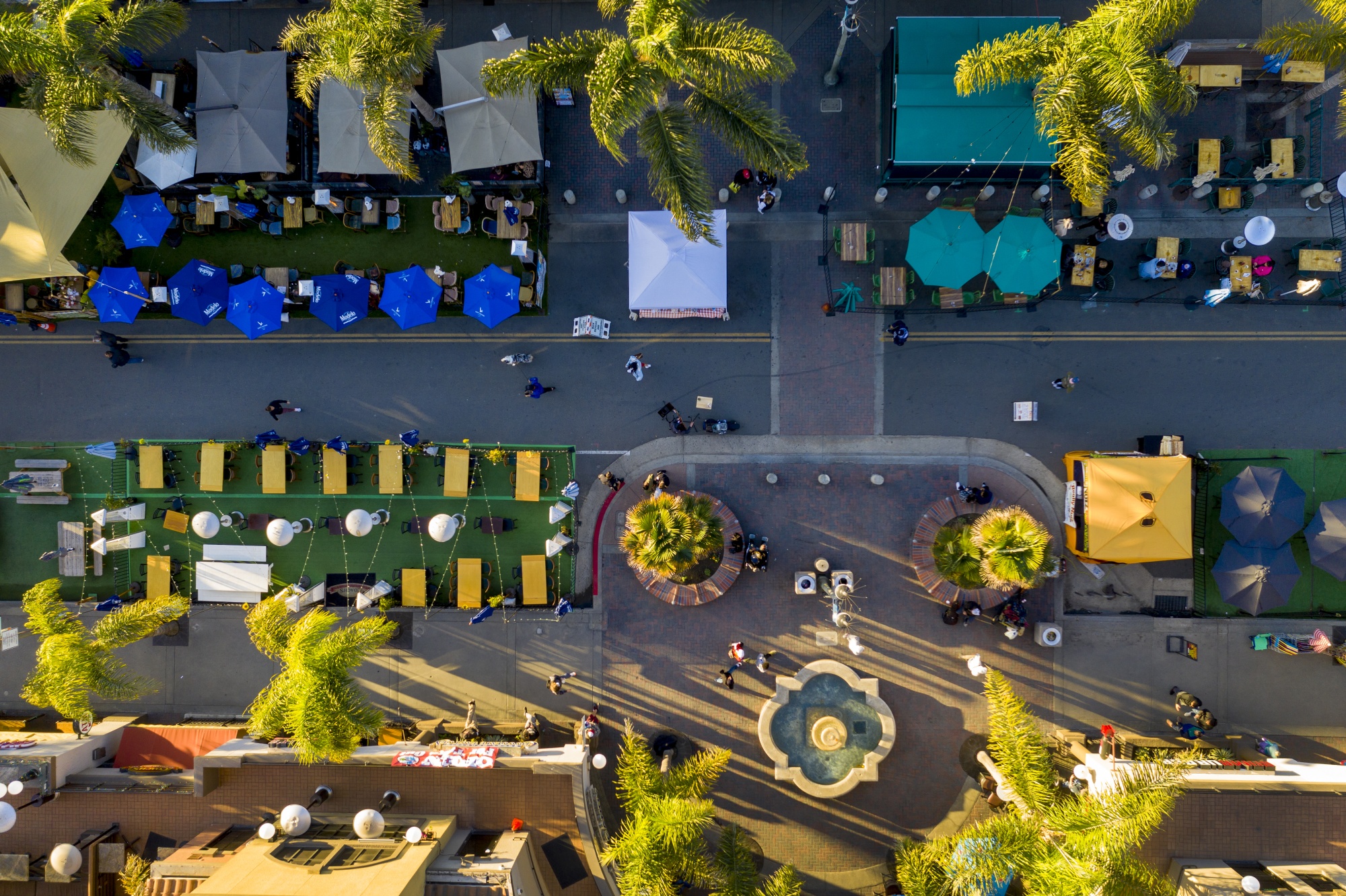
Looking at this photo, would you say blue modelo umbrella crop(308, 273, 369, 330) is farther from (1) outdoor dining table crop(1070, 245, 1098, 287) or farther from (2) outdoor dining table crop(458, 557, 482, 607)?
(1) outdoor dining table crop(1070, 245, 1098, 287)

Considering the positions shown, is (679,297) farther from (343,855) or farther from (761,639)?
(343,855)

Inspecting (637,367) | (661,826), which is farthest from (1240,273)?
(661,826)

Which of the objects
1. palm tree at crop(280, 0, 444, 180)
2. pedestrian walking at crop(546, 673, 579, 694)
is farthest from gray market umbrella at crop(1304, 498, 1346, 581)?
palm tree at crop(280, 0, 444, 180)

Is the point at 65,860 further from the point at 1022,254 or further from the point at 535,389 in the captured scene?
the point at 1022,254

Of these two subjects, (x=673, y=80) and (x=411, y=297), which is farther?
(x=411, y=297)

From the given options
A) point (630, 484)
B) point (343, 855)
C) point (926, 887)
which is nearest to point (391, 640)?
point (343, 855)

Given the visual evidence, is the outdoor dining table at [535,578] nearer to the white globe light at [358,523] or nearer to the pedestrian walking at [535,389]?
the white globe light at [358,523]
